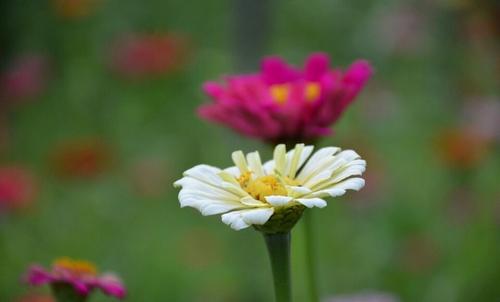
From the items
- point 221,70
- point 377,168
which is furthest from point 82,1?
point 377,168

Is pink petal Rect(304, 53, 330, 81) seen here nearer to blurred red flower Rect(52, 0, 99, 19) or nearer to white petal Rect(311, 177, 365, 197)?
white petal Rect(311, 177, 365, 197)

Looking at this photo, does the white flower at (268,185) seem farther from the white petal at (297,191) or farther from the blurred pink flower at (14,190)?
the blurred pink flower at (14,190)

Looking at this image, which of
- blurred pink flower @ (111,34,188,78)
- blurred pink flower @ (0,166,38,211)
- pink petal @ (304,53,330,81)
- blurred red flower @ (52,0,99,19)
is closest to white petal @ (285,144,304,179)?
pink petal @ (304,53,330,81)

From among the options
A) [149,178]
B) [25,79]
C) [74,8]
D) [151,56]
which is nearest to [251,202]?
[149,178]

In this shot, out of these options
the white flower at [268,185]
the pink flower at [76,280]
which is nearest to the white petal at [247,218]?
the white flower at [268,185]

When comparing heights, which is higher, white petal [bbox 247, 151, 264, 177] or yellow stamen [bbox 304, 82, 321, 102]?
yellow stamen [bbox 304, 82, 321, 102]

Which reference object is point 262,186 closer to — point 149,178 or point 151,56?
point 149,178

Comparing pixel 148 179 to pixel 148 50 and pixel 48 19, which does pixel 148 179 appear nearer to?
pixel 148 50
